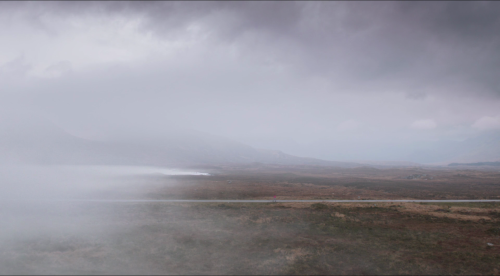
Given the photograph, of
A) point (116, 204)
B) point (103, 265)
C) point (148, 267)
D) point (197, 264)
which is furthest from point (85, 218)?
point (197, 264)

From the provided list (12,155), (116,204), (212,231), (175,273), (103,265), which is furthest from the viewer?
(12,155)

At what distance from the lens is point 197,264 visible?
2159 cm

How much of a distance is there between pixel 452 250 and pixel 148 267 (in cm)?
3019

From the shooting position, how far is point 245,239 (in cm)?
2831

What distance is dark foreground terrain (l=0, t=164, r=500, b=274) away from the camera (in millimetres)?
21359

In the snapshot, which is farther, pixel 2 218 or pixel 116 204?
pixel 116 204

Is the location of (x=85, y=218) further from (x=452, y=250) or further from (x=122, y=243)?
(x=452, y=250)

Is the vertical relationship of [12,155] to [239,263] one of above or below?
above

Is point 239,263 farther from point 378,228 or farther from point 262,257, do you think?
point 378,228

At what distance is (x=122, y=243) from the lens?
26578mm

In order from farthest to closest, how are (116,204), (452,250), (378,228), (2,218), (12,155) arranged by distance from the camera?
(12,155) → (116,204) → (2,218) → (378,228) → (452,250)

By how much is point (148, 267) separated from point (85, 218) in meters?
21.7

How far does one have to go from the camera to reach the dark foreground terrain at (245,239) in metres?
21.4

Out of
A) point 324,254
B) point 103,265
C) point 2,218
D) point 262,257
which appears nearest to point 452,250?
point 324,254
